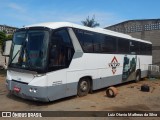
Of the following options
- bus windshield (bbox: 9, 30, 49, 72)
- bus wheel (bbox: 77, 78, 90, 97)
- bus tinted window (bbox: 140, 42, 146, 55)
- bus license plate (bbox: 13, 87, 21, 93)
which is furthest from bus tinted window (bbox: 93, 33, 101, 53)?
bus tinted window (bbox: 140, 42, 146, 55)

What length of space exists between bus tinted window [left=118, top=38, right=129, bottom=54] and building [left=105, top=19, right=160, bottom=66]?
7.68 m

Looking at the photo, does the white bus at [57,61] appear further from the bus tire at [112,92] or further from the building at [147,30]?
the building at [147,30]

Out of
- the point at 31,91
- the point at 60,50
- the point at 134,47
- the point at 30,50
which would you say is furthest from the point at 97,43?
the point at 134,47

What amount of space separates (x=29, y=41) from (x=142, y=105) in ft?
16.4

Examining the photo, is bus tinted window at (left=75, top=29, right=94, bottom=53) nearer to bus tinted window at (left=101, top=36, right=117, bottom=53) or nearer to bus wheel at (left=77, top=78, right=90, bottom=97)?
bus tinted window at (left=101, top=36, right=117, bottom=53)

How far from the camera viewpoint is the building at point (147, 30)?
21031mm

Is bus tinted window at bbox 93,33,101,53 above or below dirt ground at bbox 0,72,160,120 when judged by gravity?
above

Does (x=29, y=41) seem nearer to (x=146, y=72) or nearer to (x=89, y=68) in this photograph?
(x=89, y=68)

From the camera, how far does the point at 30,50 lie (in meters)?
8.76

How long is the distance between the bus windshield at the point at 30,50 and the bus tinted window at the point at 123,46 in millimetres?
5829

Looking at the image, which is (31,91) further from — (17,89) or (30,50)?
(30,50)

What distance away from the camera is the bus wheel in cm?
1030

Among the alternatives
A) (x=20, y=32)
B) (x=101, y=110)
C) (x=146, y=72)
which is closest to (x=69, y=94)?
(x=101, y=110)

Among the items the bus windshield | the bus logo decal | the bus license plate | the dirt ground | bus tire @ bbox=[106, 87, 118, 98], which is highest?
the bus windshield
